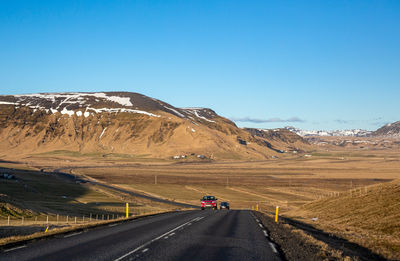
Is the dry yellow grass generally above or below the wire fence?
above

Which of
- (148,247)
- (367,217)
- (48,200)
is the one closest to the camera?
(148,247)

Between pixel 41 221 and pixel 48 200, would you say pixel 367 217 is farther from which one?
pixel 48 200

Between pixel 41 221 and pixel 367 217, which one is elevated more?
pixel 367 217

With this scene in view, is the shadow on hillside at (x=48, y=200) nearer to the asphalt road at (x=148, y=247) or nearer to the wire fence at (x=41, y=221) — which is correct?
the wire fence at (x=41, y=221)

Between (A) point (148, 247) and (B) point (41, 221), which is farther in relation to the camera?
(B) point (41, 221)

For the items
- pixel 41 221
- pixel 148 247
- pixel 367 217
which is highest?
pixel 148 247

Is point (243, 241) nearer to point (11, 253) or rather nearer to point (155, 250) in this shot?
point (155, 250)

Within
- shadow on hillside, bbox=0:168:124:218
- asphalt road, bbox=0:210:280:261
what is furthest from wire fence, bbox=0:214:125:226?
asphalt road, bbox=0:210:280:261

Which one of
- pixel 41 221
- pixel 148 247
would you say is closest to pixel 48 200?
pixel 41 221

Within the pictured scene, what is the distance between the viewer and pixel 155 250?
573 inches

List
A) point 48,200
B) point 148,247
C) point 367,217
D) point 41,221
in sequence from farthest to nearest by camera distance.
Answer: point 48,200
point 41,221
point 367,217
point 148,247

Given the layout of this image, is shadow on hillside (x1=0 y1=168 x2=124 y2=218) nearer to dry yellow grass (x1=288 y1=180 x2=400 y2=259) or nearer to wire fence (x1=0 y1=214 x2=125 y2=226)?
wire fence (x1=0 y1=214 x2=125 y2=226)

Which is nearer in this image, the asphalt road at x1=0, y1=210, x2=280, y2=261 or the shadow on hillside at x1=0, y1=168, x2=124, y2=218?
the asphalt road at x1=0, y1=210, x2=280, y2=261

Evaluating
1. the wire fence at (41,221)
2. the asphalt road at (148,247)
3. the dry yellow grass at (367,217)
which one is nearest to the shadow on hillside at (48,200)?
the wire fence at (41,221)
